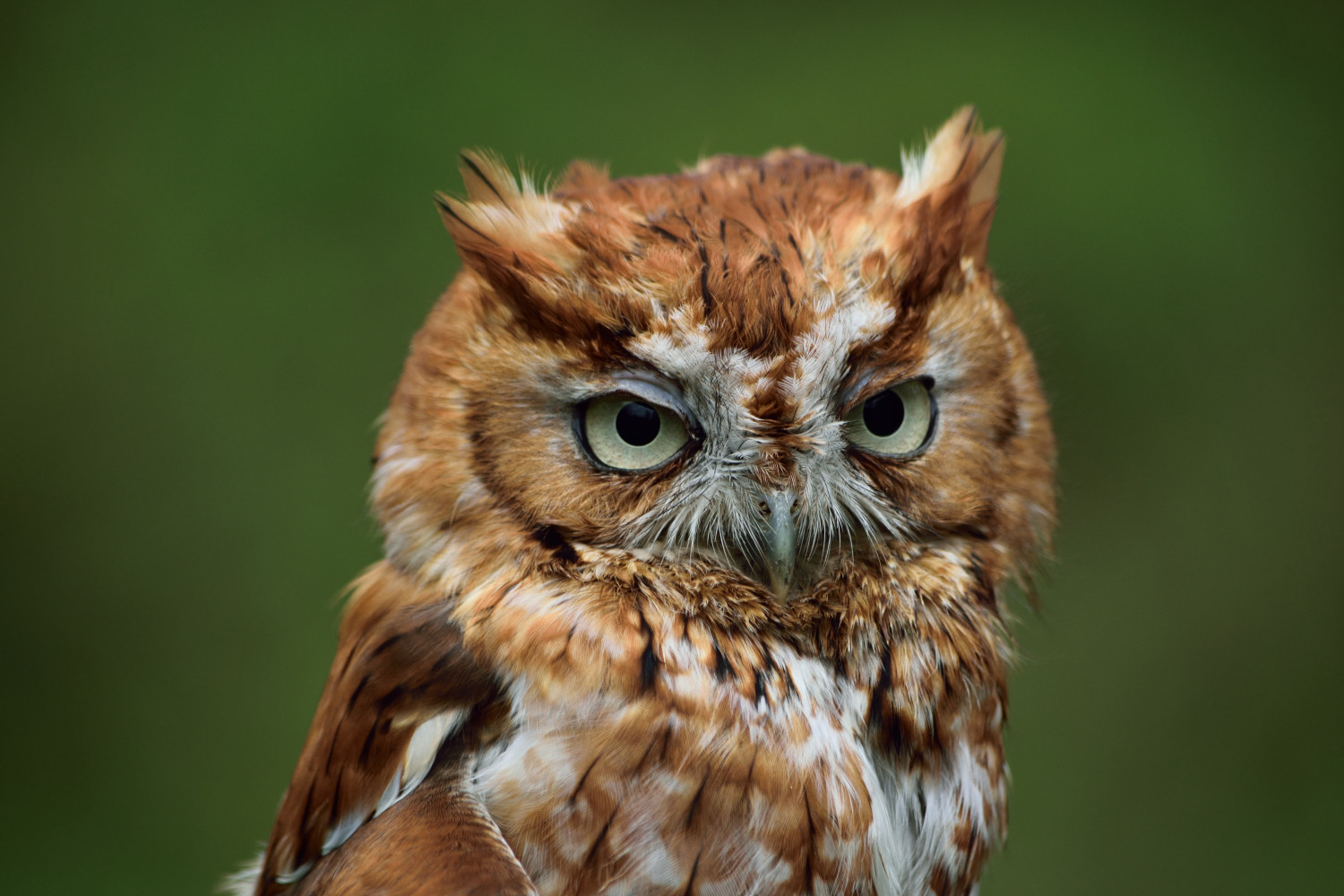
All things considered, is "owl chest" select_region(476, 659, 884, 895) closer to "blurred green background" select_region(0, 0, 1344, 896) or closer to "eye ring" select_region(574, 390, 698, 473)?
"eye ring" select_region(574, 390, 698, 473)

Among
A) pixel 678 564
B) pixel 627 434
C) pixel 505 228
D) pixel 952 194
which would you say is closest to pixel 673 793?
pixel 678 564

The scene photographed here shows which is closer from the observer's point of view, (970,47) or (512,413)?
(512,413)

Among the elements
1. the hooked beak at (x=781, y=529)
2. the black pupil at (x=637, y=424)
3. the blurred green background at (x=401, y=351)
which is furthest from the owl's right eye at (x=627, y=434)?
the blurred green background at (x=401, y=351)

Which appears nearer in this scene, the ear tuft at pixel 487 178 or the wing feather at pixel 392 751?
the wing feather at pixel 392 751

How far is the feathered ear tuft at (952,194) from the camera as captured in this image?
110 cm

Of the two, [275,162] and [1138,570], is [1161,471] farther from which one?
[275,162]

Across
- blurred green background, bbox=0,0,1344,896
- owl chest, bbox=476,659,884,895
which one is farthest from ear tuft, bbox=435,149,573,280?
blurred green background, bbox=0,0,1344,896

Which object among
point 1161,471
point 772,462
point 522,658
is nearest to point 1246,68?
point 1161,471

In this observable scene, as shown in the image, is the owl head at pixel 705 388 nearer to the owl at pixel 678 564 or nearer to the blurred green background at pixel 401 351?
the owl at pixel 678 564

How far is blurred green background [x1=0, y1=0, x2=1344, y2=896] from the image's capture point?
2.65 m

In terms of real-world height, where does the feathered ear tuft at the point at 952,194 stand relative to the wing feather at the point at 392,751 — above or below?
above

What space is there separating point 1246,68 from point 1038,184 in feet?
2.63

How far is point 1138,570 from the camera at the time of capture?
2.74 meters

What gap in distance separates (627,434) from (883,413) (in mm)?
265
